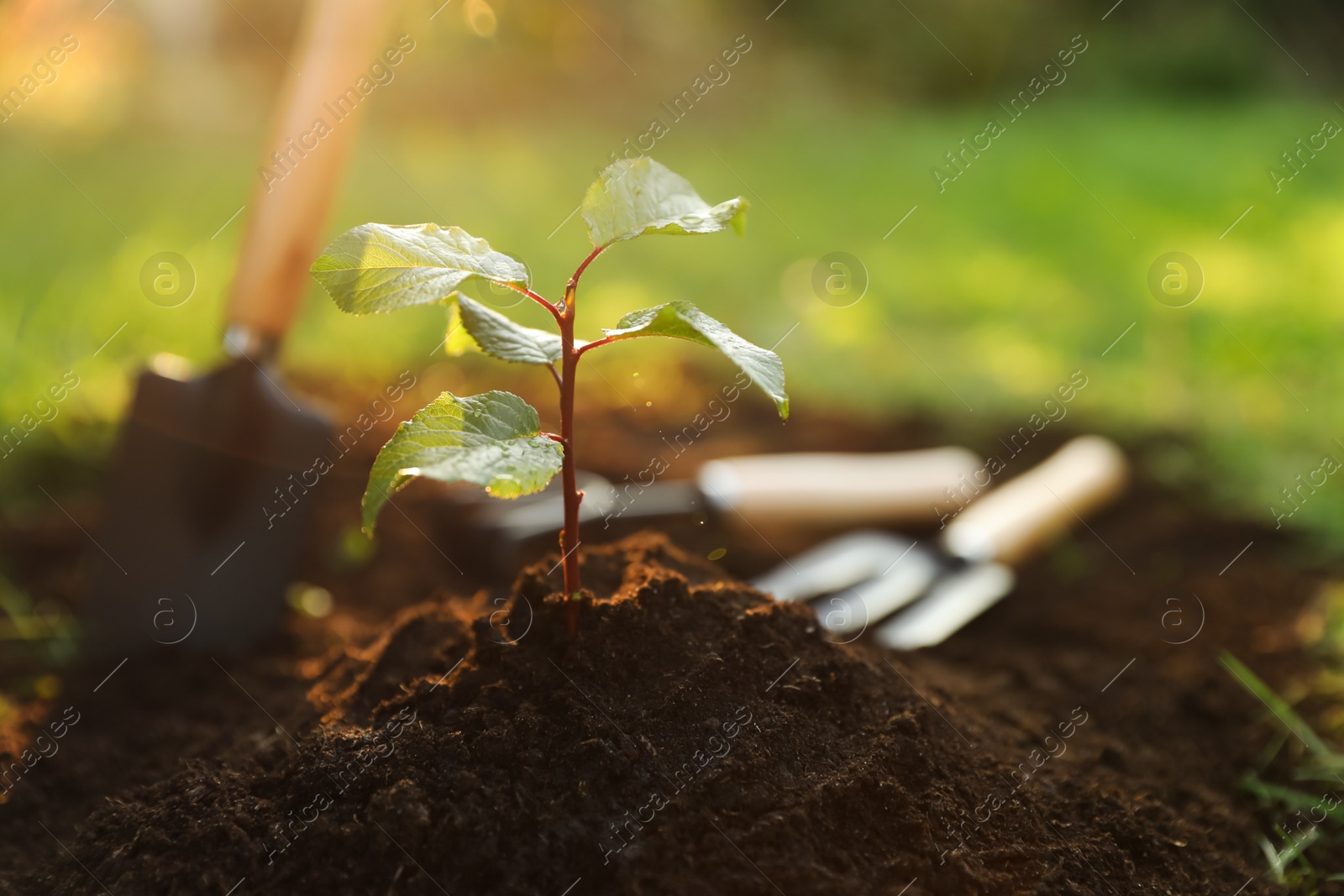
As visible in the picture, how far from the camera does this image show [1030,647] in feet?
6.35

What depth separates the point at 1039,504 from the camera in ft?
7.62

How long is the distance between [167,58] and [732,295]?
5258mm

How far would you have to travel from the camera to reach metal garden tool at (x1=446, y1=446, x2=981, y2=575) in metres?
2.02

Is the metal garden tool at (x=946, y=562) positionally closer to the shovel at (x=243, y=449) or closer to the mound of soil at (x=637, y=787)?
the mound of soil at (x=637, y=787)

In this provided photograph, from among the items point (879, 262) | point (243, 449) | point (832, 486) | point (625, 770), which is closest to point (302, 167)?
point (243, 449)

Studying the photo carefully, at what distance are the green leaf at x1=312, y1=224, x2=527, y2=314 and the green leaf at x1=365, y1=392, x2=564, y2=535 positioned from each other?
0.41 ft

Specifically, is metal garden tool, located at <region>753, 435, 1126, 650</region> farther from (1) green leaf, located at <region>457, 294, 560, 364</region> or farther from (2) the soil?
(1) green leaf, located at <region>457, 294, 560, 364</region>

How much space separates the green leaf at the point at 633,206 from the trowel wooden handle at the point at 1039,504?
1.37m

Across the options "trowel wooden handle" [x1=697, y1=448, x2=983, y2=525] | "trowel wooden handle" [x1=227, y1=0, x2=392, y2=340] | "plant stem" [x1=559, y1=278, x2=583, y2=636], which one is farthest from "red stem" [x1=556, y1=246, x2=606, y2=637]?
"trowel wooden handle" [x1=227, y1=0, x2=392, y2=340]

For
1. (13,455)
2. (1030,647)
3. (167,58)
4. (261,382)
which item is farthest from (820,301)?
(167,58)

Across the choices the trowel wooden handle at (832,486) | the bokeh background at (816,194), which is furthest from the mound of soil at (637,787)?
the bokeh background at (816,194)

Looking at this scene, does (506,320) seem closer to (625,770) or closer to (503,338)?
(503,338)

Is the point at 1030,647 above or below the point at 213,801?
below

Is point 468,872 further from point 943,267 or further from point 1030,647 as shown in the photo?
point 943,267
